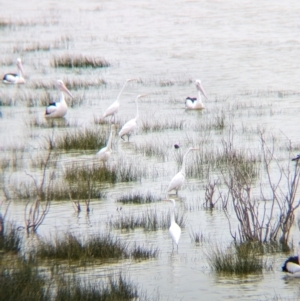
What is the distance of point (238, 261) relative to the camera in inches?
331

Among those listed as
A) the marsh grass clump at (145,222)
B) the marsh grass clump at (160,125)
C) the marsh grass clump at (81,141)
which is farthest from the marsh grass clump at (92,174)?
the marsh grass clump at (160,125)

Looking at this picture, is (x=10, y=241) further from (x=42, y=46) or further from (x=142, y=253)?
(x=42, y=46)

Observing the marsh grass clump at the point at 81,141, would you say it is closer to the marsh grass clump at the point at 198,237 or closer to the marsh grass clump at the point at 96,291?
the marsh grass clump at the point at 198,237

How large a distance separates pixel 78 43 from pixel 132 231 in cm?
2222

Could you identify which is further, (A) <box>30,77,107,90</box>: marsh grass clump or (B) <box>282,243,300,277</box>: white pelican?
(A) <box>30,77,107,90</box>: marsh grass clump

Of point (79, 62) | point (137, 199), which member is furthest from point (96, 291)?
point (79, 62)

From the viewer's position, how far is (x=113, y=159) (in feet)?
47.9

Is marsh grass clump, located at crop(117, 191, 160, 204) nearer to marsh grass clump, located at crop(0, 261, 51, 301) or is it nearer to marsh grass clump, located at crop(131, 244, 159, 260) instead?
marsh grass clump, located at crop(131, 244, 159, 260)

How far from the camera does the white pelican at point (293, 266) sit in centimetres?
805

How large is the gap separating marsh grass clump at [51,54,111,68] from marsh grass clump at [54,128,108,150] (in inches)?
415

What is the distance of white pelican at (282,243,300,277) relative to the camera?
26.4 ft

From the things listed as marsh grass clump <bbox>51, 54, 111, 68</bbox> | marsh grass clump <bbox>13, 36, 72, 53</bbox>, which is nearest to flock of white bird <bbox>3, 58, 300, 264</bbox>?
marsh grass clump <bbox>51, 54, 111, 68</bbox>

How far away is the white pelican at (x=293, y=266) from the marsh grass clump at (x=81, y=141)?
7.47 meters

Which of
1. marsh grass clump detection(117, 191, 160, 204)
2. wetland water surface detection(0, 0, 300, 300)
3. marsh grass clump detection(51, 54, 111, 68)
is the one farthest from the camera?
marsh grass clump detection(51, 54, 111, 68)
